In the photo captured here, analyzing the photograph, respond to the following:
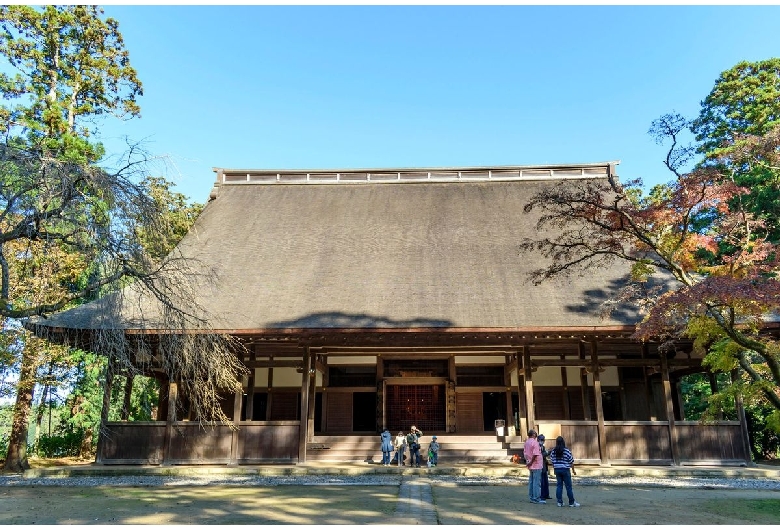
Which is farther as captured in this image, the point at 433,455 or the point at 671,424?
the point at 433,455

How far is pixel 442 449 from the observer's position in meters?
13.9

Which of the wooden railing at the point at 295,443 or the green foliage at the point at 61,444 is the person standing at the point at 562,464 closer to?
the wooden railing at the point at 295,443

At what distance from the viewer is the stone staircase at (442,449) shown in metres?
13.7

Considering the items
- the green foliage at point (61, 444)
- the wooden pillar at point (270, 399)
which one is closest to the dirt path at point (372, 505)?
the wooden pillar at point (270, 399)

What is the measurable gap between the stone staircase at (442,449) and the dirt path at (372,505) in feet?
11.2

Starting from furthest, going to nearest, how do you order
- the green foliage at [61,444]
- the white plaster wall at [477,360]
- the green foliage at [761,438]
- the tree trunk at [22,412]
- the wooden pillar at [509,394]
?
the green foliage at [61,444], the green foliage at [761,438], the white plaster wall at [477,360], the wooden pillar at [509,394], the tree trunk at [22,412]

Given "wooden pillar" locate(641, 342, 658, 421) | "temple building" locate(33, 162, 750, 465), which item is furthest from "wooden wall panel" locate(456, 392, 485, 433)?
"wooden pillar" locate(641, 342, 658, 421)

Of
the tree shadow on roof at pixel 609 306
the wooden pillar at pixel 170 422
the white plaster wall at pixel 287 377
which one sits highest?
the tree shadow on roof at pixel 609 306

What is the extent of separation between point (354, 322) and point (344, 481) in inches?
144

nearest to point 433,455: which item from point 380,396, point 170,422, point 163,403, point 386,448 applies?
point 386,448

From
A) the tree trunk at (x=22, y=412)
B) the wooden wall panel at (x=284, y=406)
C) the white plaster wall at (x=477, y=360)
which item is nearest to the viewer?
the tree trunk at (x=22, y=412)

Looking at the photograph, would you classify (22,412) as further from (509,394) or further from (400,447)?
(509,394)

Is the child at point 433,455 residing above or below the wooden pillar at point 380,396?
below

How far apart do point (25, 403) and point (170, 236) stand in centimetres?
1182
